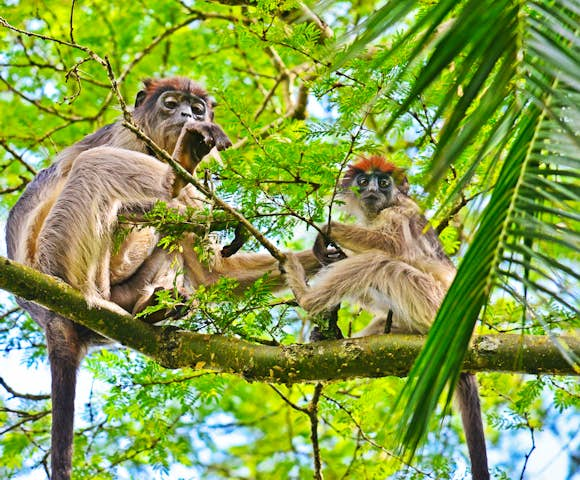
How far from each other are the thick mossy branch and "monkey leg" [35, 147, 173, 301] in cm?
49

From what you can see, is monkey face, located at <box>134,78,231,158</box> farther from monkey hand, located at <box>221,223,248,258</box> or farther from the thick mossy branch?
the thick mossy branch

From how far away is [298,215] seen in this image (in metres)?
4.04

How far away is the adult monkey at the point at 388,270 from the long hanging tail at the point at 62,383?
1.33 m

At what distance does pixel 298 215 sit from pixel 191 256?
64.0 inches

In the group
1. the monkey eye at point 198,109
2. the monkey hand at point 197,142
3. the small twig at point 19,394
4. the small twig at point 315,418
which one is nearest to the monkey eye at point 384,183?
the monkey eye at point 198,109

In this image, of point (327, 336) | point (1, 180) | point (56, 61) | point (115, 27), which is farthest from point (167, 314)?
point (115, 27)

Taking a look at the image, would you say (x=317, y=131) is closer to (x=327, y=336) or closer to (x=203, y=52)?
(x=327, y=336)

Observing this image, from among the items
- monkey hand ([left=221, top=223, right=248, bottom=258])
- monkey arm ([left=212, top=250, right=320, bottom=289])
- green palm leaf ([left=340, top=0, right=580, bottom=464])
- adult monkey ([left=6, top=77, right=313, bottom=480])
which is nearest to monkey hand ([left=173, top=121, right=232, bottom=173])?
adult monkey ([left=6, top=77, right=313, bottom=480])

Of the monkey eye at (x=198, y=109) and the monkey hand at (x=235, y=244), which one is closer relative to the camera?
the monkey hand at (x=235, y=244)

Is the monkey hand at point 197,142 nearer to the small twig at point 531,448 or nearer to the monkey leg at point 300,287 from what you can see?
the monkey leg at point 300,287

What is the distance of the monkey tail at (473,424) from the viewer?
4.22 metres

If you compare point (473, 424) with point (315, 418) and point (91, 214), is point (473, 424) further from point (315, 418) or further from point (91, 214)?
point (91, 214)

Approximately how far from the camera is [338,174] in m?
3.95

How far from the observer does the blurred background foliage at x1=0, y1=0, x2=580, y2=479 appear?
3.84ft
